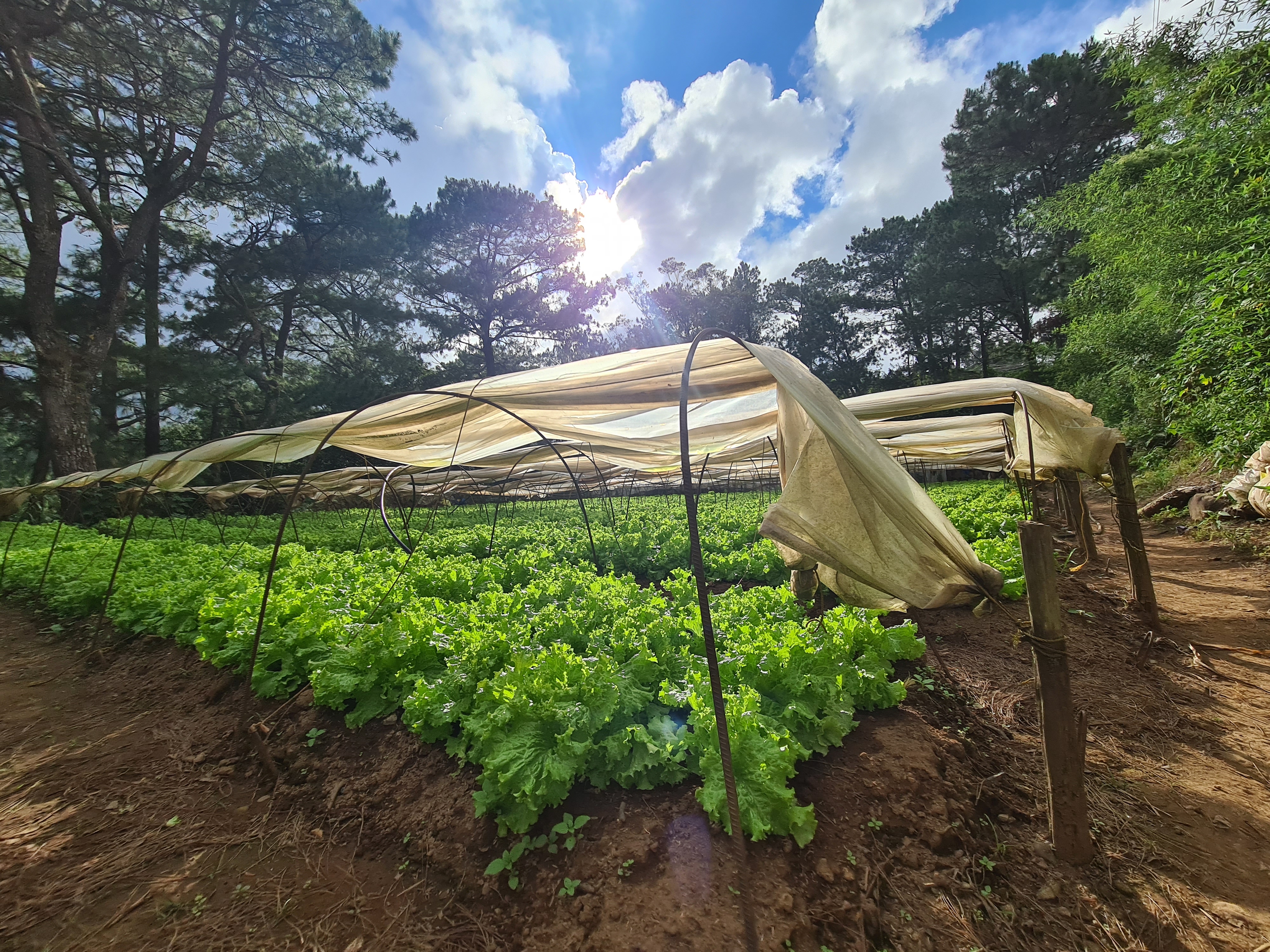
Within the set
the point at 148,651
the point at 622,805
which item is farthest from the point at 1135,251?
the point at 148,651

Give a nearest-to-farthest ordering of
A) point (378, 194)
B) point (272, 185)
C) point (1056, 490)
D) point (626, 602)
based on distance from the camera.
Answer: point (626, 602) < point (1056, 490) < point (272, 185) < point (378, 194)

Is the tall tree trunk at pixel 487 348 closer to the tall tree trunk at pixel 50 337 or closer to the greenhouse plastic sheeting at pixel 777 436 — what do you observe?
the tall tree trunk at pixel 50 337

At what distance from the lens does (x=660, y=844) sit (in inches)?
83.6

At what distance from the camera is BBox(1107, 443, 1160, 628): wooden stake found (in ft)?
15.1

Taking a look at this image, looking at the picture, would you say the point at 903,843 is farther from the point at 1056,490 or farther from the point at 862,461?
the point at 1056,490

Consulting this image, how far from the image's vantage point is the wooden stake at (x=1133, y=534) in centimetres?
459

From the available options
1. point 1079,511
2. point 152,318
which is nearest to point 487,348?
point 152,318

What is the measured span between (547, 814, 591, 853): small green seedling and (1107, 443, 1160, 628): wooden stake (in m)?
5.40

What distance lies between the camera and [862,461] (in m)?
1.85

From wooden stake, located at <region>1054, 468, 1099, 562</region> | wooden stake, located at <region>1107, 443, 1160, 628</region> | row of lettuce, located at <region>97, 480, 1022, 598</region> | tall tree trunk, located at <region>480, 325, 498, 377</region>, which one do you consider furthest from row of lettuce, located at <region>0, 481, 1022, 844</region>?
Answer: tall tree trunk, located at <region>480, 325, 498, 377</region>

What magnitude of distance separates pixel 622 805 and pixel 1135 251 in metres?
16.0

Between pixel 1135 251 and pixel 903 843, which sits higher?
pixel 1135 251

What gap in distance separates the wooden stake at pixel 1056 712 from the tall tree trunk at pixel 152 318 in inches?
927

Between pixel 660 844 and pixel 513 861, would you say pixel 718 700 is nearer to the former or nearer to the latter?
pixel 660 844
